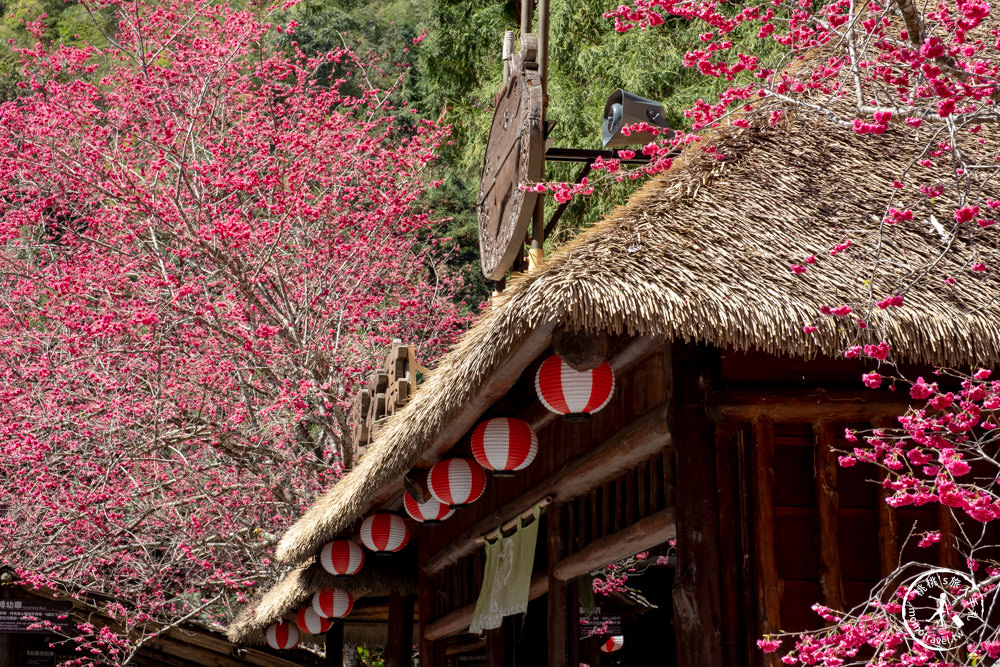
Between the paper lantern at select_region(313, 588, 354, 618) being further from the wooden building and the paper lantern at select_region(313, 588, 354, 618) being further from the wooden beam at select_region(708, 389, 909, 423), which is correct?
the wooden beam at select_region(708, 389, 909, 423)

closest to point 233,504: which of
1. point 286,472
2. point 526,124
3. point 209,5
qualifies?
point 286,472

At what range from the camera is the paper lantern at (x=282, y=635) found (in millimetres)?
10859

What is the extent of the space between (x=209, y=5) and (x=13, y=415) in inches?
193

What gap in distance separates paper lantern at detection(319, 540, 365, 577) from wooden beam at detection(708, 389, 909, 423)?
4356mm

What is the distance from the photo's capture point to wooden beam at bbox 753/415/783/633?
380 cm

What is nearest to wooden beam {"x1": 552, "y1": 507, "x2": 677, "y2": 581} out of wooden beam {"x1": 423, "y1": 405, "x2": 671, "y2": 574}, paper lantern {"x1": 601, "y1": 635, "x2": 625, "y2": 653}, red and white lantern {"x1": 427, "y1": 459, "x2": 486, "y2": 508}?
wooden beam {"x1": 423, "y1": 405, "x2": 671, "y2": 574}

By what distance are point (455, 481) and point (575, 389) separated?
1.61 meters

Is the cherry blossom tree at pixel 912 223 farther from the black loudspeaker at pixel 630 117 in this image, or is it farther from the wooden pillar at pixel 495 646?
the wooden pillar at pixel 495 646

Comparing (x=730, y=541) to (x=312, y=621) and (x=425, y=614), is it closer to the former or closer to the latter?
(x=425, y=614)

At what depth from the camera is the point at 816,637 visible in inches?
149

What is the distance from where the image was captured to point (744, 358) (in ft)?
13.3

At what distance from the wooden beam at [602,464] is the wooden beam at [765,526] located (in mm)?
Result: 351

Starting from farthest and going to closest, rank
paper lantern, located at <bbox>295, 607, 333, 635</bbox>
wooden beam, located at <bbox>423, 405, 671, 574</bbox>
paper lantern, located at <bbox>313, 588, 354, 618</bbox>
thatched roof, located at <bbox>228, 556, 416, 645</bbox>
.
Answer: paper lantern, located at <bbox>295, 607, 333, 635</bbox>
paper lantern, located at <bbox>313, 588, 354, 618</bbox>
thatched roof, located at <bbox>228, 556, 416, 645</bbox>
wooden beam, located at <bbox>423, 405, 671, 574</bbox>

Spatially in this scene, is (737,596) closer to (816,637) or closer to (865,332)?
(816,637)
